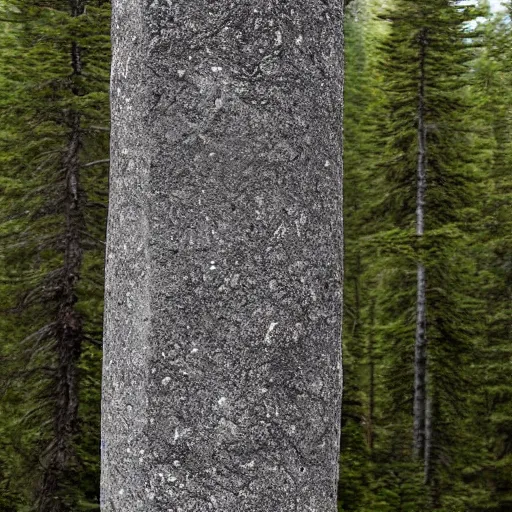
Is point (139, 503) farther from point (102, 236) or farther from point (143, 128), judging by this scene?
point (102, 236)

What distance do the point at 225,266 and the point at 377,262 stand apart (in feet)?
67.0

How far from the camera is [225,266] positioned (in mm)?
2623

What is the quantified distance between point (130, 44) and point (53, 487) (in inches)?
443

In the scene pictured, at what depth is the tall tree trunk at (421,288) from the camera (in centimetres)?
2014

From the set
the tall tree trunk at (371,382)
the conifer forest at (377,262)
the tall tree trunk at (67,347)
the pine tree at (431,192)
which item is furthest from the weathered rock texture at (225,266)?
the tall tree trunk at (371,382)

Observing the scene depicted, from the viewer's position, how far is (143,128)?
2.73m

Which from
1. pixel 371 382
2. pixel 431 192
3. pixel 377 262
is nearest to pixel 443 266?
pixel 431 192

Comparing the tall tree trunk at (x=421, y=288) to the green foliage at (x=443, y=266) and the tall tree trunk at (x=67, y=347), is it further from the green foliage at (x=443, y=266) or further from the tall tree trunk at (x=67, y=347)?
the tall tree trunk at (x=67, y=347)

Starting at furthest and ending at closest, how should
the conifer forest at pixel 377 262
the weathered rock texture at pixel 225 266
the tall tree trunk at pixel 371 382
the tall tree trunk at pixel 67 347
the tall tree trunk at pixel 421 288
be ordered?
the tall tree trunk at pixel 371 382, the tall tree trunk at pixel 421 288, the conifer forest at pixel 377 262, the tall tree trunk at pixel 67 347, the weathered rock texture at pixel 225 266

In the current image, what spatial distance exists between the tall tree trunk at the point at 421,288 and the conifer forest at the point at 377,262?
49 mm

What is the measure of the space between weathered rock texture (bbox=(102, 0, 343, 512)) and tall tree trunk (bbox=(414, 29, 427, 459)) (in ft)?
57.4

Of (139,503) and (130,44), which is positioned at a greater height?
→ (130,44)

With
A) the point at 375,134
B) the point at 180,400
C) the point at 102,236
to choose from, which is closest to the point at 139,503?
the point at 180,400

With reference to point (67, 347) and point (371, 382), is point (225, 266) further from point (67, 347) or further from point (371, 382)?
point (371, 382)
